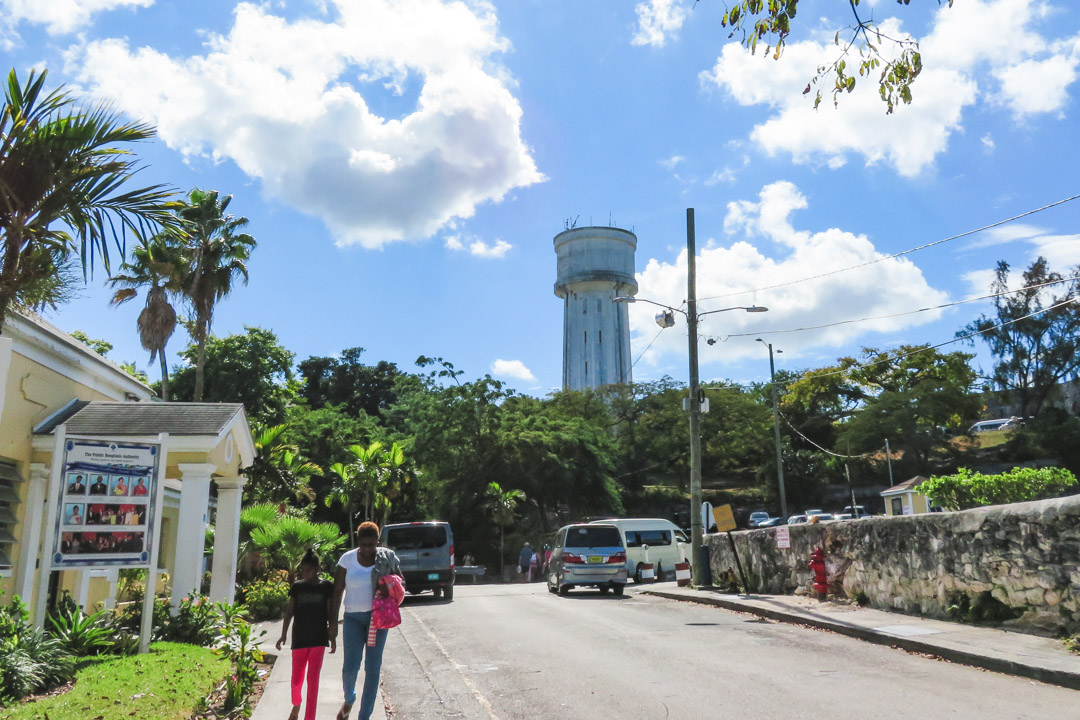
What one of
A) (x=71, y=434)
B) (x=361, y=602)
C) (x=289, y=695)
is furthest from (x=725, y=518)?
(x=71, y=434)

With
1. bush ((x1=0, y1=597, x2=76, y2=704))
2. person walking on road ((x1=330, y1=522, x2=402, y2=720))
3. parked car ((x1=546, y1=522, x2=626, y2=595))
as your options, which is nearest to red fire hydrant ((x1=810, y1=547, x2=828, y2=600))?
parked car ((x1=546, y1=522, x2=626, y2=595))

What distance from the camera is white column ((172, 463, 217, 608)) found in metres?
11.9

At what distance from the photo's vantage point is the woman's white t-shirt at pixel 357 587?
692 centimetres

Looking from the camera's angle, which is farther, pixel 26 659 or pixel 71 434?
pixel 71 434

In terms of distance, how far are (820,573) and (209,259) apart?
21908 millimetres

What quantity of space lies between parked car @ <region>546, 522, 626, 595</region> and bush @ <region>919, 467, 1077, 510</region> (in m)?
7.69

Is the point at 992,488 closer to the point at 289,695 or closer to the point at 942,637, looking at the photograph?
the point at 942,637

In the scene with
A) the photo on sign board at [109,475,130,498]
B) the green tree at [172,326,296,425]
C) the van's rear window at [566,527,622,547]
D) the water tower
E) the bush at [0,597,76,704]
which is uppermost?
the water tower

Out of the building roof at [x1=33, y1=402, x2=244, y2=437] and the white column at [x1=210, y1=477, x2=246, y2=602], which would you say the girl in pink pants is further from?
the white column at [x1=210, y1=477, x2=246, y2=602]

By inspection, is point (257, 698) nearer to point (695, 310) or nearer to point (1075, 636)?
point (1075, 636)

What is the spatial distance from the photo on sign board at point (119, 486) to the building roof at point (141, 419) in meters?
2.07

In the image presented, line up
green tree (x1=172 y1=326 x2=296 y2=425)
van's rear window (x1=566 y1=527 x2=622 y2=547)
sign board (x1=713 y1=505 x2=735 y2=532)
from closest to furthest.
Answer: sign board (x1=713 y1=505 x2=735 y2=532) < van's rear window (x1=566 y1=527 x2=622 y2=547) < green tree (x1=172 y1=326 x2=296 y2=425)

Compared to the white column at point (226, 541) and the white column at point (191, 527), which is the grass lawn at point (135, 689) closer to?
the white column at point (191, 527)

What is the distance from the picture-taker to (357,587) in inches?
275
